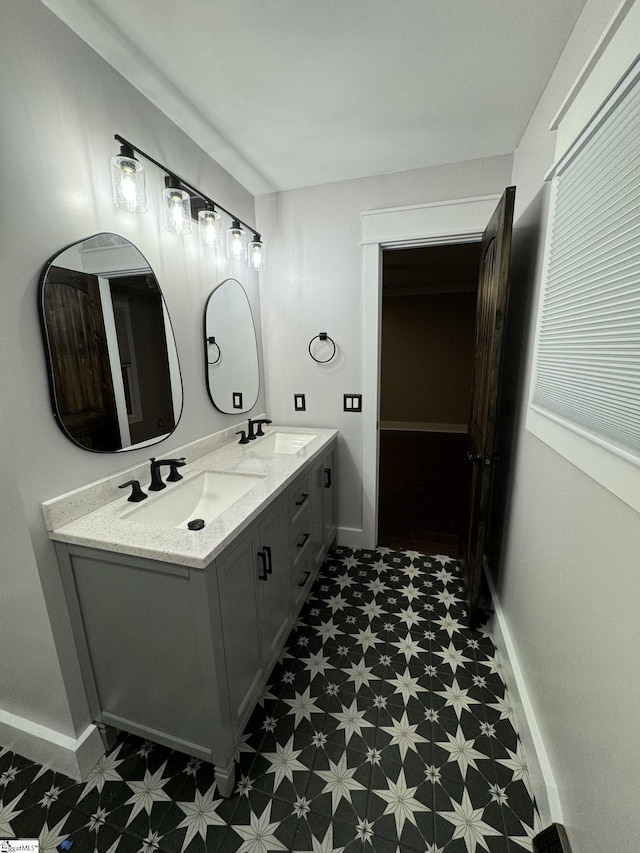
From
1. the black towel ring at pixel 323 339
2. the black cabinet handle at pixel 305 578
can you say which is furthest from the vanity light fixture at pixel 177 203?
the black cabinet handle at pixel 305 578

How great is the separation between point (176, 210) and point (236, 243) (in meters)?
0.50

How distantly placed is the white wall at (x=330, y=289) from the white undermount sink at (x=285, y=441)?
8.1 inches

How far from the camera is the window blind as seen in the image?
0.81 m

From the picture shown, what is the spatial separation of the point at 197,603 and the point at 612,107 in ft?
5.73

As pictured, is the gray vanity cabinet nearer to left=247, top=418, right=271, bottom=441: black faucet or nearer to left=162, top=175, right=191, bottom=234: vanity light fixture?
left=247, top=418, right=271, bottom=441: black faucet

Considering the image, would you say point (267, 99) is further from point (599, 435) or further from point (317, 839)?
point (317, 839)

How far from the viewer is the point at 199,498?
1712mm

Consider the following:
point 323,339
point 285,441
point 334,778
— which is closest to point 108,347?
point 285,441

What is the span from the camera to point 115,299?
145 cm

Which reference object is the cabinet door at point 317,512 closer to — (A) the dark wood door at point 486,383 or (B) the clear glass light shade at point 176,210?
(A) the dark wood door at point 486,383

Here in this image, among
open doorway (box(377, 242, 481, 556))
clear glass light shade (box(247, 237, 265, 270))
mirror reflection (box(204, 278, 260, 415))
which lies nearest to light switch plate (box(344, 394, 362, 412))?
mirror reflection (box(204, 278, 260, 415))

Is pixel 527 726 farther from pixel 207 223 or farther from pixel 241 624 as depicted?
pixel 207 223

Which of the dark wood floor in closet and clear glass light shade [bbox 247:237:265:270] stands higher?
clear glass light shade [bbox 247:237:265:270]

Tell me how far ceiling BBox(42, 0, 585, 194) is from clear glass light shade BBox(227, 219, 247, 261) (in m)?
0.38
